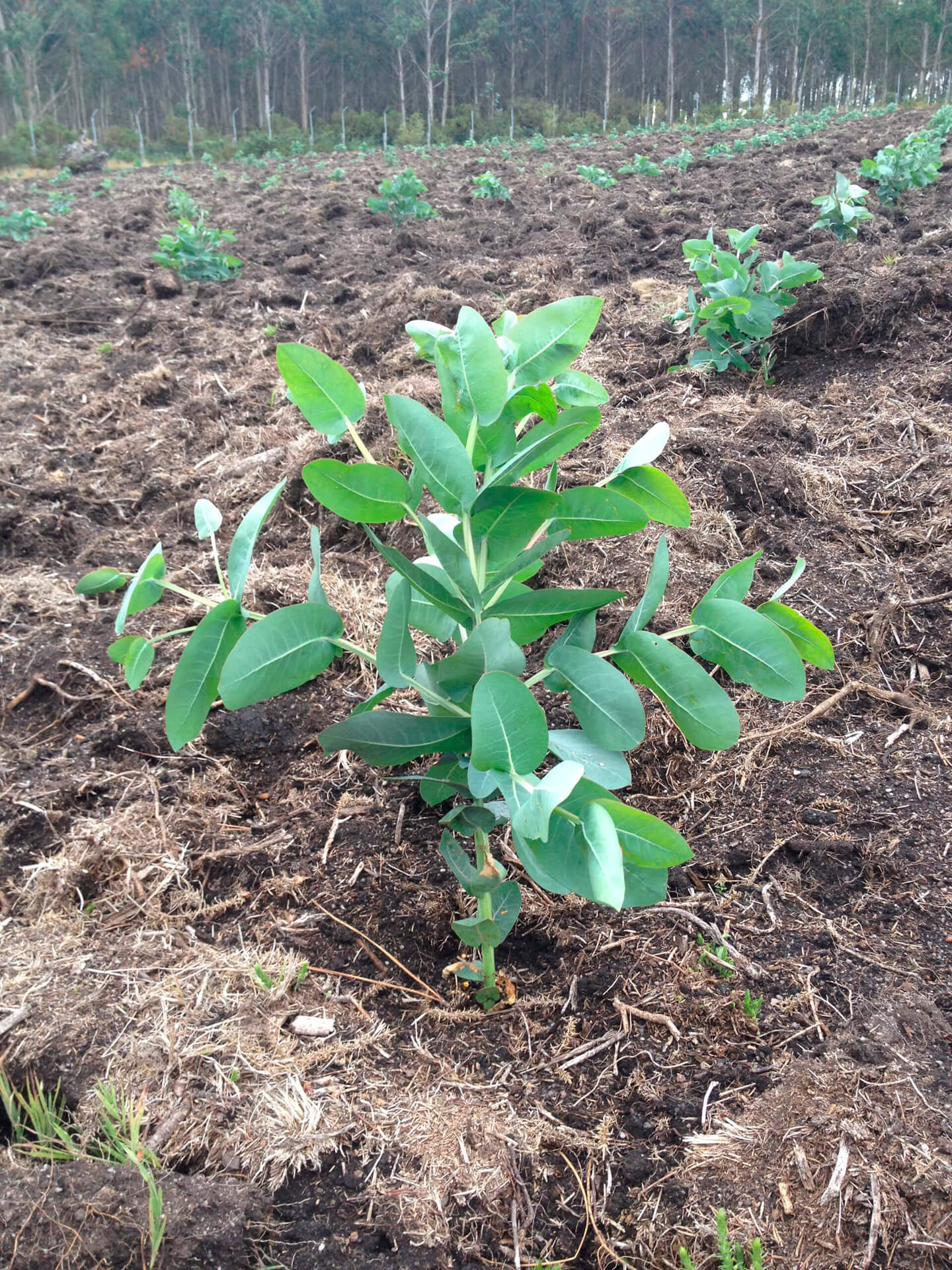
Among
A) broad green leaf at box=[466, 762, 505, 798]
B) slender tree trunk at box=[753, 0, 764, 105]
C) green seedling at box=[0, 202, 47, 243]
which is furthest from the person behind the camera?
slender tree trunk at box=[753, 0, 764, 105]

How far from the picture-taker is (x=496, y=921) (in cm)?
139

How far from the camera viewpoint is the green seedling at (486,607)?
1.17 m

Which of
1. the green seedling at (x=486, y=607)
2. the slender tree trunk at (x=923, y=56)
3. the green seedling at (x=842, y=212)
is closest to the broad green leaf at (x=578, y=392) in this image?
the green seedling at (x=486, y=607)

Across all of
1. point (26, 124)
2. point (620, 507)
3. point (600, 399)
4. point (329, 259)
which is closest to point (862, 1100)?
point (620, 507)

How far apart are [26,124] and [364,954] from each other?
35.8m

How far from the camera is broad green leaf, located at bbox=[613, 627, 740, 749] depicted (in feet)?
3.88

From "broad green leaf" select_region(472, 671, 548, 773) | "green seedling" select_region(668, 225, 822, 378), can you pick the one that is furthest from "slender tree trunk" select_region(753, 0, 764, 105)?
"broad green leaf" select_region(472, 671, 548, 773)

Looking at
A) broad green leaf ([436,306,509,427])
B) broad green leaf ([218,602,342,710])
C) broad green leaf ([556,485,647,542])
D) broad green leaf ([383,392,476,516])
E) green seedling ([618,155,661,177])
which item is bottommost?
broad green leaf ([218,602,342,710])

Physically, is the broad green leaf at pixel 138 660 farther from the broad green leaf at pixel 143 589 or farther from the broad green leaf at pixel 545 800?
the broad green leaf at pixel 545 800

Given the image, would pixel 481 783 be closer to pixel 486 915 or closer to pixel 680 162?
pixel 486 915

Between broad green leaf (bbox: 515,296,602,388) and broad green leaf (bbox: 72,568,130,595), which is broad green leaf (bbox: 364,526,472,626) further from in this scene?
broad green leaf (bbox: 72,568,130,595)

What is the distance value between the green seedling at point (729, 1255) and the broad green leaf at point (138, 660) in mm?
1113

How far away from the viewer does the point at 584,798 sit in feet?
3.31

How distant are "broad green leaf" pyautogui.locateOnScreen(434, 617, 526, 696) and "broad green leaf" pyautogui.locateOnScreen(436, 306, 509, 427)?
316 mm
